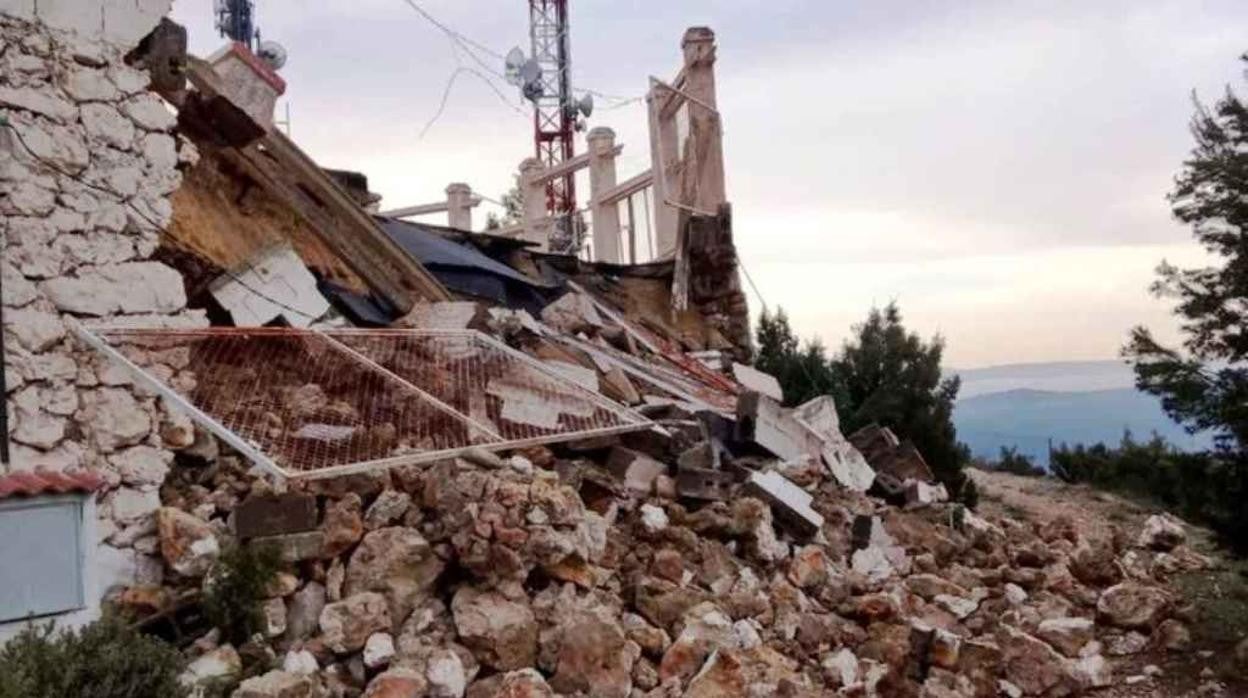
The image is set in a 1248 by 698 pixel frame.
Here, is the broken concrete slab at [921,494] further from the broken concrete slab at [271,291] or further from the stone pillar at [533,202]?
the stone pillar at [533,202]

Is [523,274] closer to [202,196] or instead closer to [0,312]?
[202,196]

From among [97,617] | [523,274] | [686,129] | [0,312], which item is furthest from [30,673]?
[686,129]

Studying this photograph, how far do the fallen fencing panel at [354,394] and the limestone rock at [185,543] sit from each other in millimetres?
367

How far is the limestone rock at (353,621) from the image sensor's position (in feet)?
14.1

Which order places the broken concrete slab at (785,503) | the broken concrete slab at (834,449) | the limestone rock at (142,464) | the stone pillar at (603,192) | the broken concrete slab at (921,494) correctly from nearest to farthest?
1. the limestone rock at (142,464)
2. the broken concrete slab at (785,503)
3. the broken concrete slab at (834,449)
4. the broken concrete slab at (921,494)
5. the stone pillar at (603,192)

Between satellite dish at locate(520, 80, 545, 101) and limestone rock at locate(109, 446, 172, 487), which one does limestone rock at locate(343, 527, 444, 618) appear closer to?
limestone rock at locate(109, 446, 172, 487)

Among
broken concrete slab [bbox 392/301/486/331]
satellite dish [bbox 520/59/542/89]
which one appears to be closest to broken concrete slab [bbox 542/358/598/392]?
broken concrete slab [bbox 392/301/486/331]

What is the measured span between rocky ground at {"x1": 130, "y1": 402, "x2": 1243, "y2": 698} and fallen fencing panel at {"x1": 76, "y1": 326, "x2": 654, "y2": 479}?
0.21 meters

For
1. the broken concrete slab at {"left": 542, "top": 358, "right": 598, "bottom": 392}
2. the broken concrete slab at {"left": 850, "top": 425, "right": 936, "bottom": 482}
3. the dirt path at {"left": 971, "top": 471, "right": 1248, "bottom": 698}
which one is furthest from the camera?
the broken concrete slab at {"left": 850, "top": 425, "right": 936, "bottom": 482}

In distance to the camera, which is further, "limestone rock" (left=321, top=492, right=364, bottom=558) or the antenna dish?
the antenna dish

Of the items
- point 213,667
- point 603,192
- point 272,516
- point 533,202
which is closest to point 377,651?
point 213,667

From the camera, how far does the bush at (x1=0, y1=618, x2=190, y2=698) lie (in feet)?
12.0

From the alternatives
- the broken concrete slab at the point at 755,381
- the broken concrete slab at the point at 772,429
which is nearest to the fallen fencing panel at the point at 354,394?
the broken concrete slab at the point at 772,429

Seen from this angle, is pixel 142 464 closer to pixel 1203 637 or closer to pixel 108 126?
pixel 108 126
